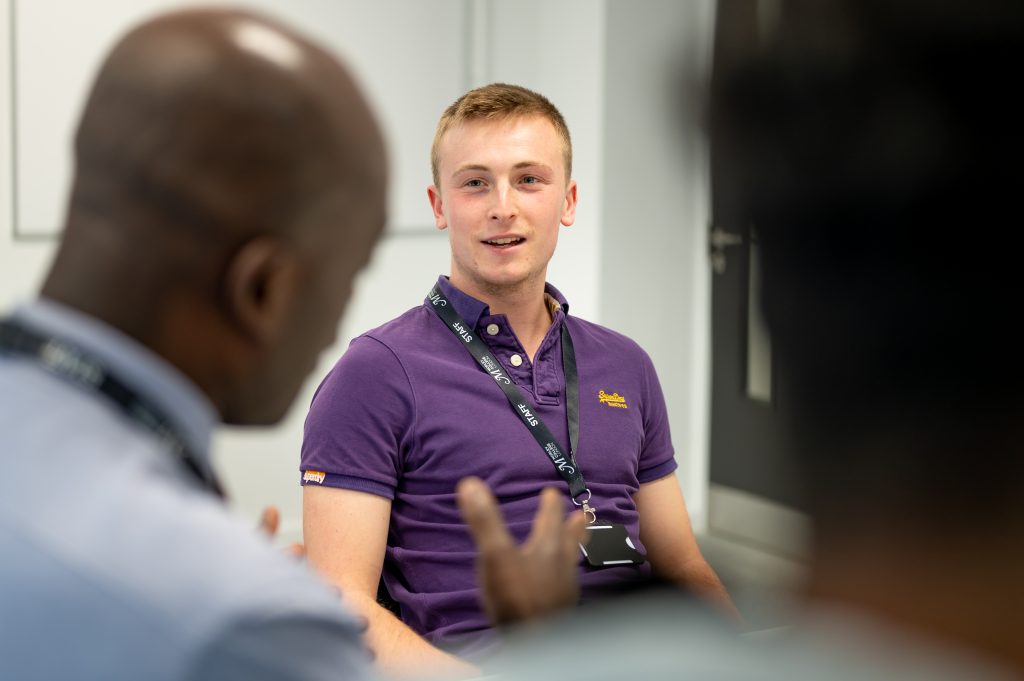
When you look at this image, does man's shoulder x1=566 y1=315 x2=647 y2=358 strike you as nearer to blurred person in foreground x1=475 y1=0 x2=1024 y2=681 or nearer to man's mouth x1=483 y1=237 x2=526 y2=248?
man's mouth x1=483 y1=237 x2=526 y2=248

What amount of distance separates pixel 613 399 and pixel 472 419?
290 millimetres

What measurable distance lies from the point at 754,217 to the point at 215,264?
464 mm

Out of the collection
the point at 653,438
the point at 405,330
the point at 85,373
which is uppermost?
the point at 85,373

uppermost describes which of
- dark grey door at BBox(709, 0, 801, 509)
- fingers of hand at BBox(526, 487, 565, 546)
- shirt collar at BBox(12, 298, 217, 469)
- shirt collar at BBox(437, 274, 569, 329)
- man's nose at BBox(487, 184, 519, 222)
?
dark grey door at BBox(709, 0, 801, 509)

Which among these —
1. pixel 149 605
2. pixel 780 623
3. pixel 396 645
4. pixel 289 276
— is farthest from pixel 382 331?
pixel 780 623

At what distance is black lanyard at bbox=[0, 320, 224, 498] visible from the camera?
0.69 m

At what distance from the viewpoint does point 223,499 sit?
0.73m

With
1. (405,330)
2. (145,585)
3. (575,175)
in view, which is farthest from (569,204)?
(575,175)

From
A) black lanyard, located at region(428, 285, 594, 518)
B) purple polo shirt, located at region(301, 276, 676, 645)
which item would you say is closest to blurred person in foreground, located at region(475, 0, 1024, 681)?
purple polo shirt, located at region(301, 276, 676, 645)

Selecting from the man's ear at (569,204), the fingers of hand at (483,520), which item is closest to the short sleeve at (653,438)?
the man's ear at (569,204)

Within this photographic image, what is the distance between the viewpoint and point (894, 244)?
0.34 metres

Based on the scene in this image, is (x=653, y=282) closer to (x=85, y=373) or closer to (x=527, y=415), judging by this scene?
Result: (x=527, y=415)

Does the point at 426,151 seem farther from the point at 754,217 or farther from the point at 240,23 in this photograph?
the point at 754,217

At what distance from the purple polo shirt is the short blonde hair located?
349mm
